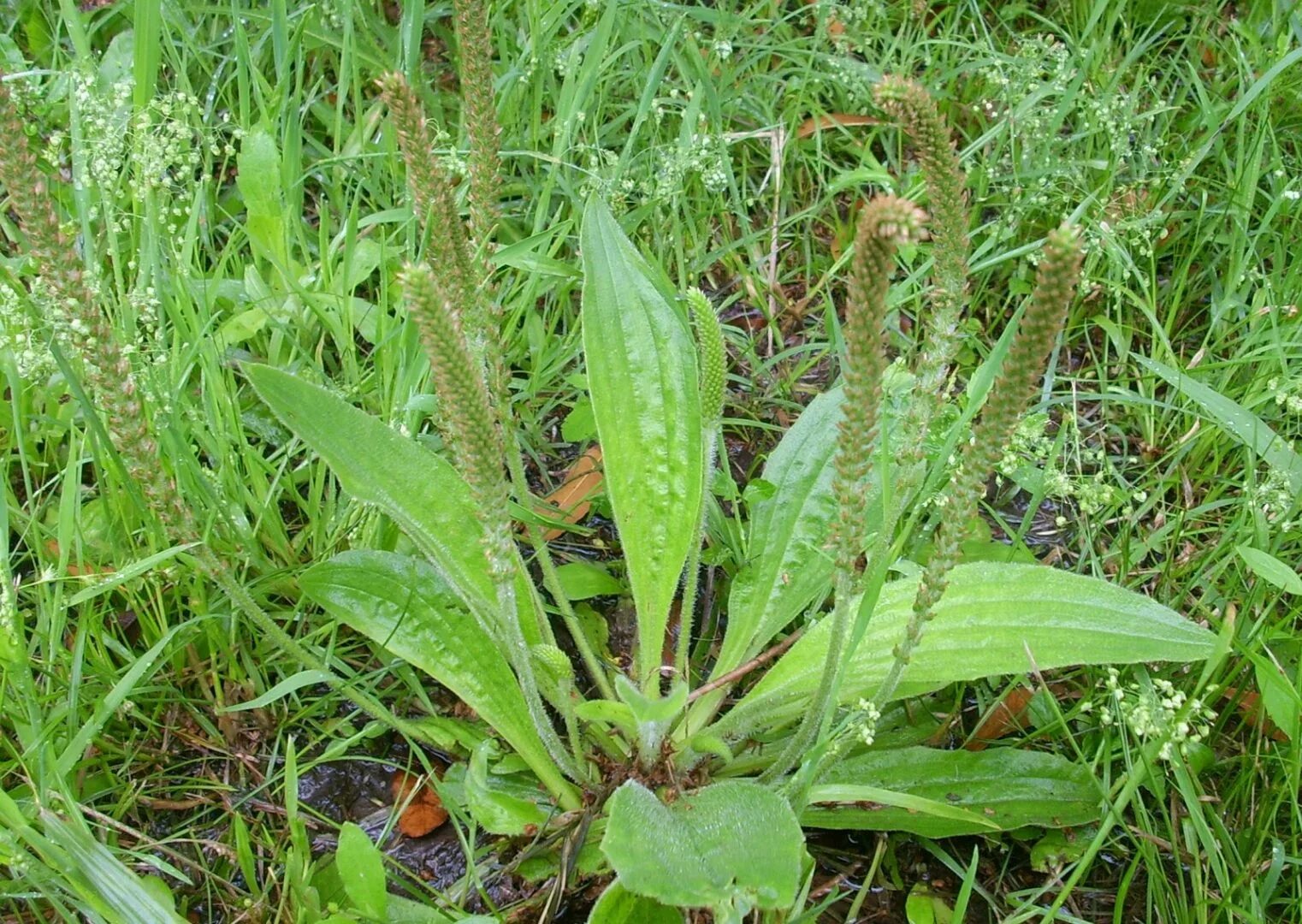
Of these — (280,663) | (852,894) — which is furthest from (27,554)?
(852,894)

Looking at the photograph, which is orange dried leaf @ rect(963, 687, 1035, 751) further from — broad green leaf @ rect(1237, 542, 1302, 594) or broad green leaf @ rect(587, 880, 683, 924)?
broad green leaf @ rect(587, 880, 683, 924)

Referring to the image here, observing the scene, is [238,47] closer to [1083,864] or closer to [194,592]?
[194,592]

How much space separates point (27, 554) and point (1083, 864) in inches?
97.6

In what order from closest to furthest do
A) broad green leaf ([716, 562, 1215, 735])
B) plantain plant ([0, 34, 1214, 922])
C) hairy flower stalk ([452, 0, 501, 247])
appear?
plantain plant ([0, 34, 1214, 922]) → hairy flower stalk ([452, 0, 501, 247]) → broad green leaf ([716, 562, 1215, 735])

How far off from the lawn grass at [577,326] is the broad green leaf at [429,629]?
190mm

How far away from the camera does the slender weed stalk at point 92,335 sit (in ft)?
6.09

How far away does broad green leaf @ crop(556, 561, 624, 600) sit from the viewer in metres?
3.14

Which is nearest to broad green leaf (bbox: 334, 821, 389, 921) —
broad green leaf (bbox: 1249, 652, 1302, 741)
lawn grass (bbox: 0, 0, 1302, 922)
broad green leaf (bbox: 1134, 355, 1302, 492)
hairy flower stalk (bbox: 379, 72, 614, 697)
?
lawn grass (bbox: 0, 0, 1302, 922)

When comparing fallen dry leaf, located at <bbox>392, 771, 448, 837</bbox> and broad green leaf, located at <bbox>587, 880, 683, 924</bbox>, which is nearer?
broad green leaf, located at <bbox>587, 880, 683, 924</bbox>

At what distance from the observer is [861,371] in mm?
1758

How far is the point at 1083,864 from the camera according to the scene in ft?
7.14

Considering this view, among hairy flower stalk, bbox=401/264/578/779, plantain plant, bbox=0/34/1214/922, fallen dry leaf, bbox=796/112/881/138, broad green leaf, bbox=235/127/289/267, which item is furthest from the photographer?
fallen dry leaf, bbox=796/112/881/138

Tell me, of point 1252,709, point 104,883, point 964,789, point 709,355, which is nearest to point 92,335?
point 104,883

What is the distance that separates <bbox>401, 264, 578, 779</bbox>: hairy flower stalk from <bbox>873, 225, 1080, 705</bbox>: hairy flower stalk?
744 millimetres
